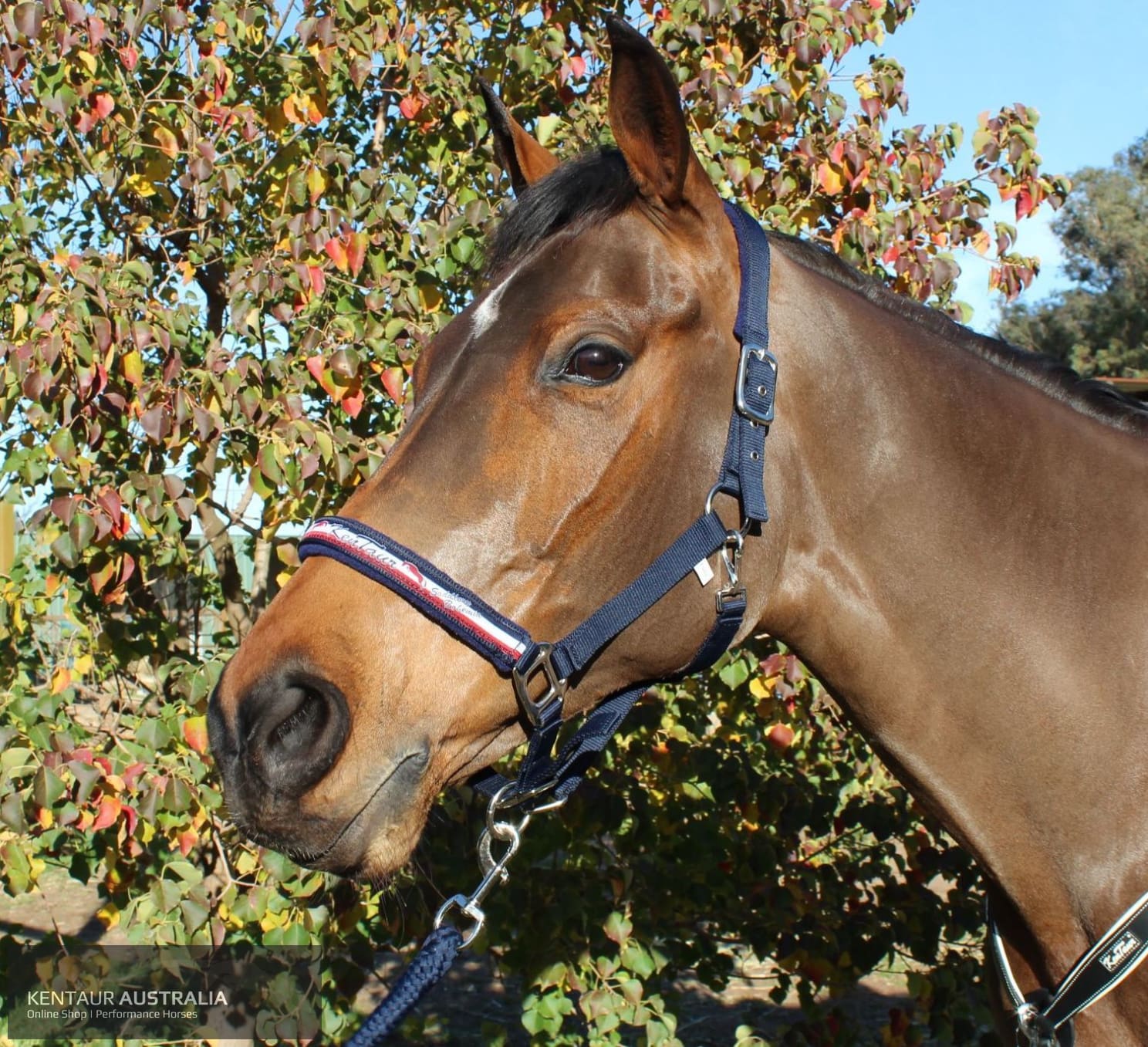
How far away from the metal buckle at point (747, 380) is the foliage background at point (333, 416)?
1192mm

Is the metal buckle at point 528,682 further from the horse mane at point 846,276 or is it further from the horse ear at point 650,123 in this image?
the horse ear at point 650,123

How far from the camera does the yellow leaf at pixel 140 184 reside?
3.03 m

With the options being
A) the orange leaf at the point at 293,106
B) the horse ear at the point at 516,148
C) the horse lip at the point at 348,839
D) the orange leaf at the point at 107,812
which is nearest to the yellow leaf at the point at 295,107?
the orange leaf at the point at 293,106

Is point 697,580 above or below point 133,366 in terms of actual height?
below

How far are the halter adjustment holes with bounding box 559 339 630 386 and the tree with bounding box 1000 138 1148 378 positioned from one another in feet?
102

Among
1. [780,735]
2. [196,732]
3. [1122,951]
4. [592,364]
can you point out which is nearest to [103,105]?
[196,732]

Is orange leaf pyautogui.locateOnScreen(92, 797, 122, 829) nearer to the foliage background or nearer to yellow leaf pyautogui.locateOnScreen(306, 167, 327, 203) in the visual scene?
the foliage background

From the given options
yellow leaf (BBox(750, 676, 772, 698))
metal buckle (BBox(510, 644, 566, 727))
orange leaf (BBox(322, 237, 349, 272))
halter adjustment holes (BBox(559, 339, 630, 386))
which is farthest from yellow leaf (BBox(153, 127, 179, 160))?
yellow leaf (BBox(750, 676, 772, 698))

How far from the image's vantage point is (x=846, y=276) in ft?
6.48

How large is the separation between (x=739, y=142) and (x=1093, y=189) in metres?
34.3

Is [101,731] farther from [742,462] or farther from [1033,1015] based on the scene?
[1033,1015]

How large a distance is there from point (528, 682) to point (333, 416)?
1719 millimetres

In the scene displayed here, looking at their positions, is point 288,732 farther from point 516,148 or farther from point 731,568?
point 516,148

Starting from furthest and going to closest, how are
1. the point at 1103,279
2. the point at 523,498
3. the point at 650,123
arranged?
the point at 1103,279 → the point at 650,123 → the point at 523,498
